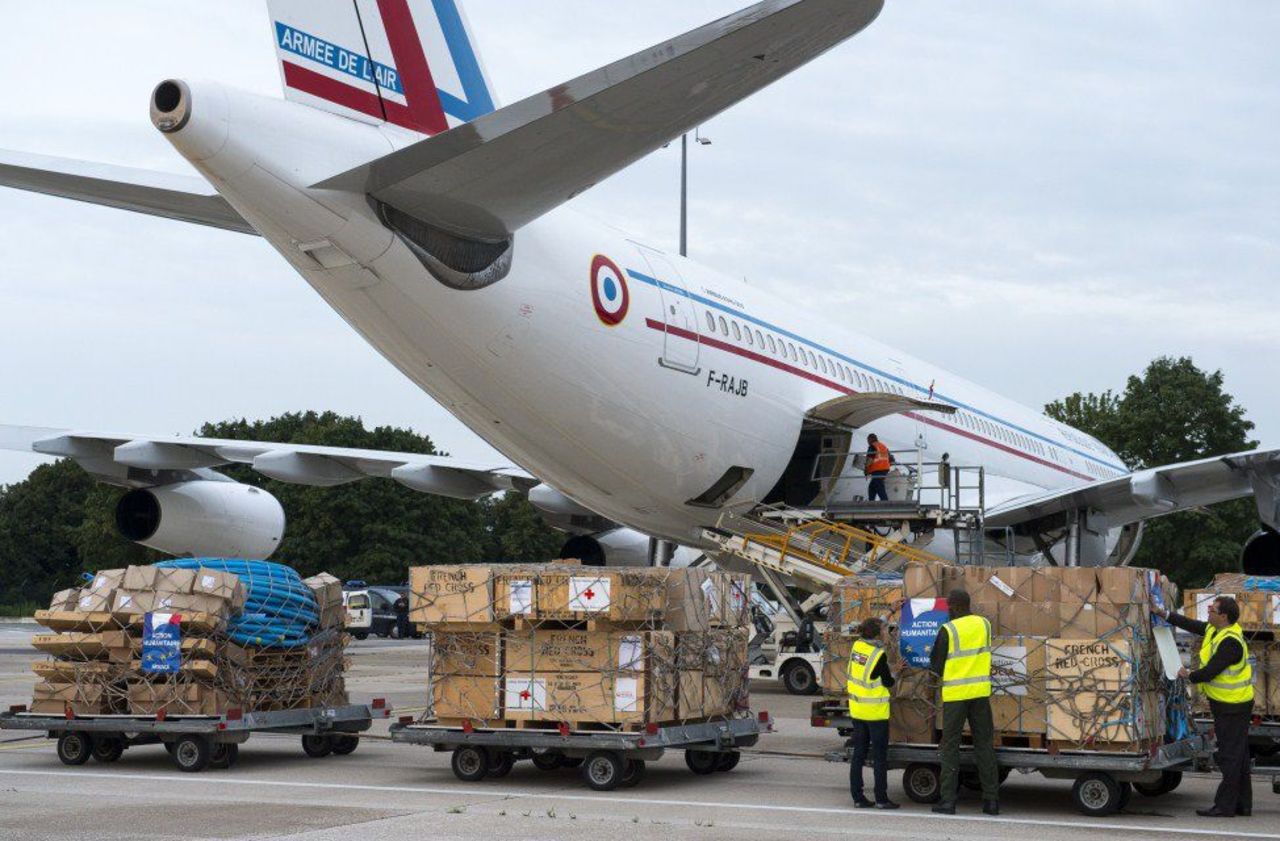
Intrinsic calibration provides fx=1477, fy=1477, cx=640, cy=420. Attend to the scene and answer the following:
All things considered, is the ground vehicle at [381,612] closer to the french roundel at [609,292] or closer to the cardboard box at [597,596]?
the french roundel at [609,292]

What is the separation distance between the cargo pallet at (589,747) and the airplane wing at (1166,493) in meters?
8.31

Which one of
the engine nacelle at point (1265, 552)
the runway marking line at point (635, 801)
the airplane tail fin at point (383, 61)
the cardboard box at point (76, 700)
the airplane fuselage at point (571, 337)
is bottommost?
the runway marking line at point (635, 801)

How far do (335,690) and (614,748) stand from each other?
381 centimetres

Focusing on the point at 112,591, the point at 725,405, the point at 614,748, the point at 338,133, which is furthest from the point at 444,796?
the point at 725,405

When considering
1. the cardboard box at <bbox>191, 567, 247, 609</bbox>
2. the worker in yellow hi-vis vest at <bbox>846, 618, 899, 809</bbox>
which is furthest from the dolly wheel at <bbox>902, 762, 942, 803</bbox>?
the cardboard box at <bbox>191, 567, 247, 609</bbox>

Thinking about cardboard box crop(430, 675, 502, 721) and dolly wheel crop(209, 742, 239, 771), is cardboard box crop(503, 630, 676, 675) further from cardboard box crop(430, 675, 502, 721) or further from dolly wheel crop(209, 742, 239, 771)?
dolly wheel crop(209, 742, 239, 771)

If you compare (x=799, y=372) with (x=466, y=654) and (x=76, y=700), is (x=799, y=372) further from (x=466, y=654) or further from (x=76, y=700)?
(x=76, y=700)

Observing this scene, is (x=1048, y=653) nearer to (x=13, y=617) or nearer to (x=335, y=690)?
(x=335, y=690)

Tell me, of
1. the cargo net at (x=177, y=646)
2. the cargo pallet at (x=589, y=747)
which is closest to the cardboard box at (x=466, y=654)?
the cargo pallet at (x=589, y=747)

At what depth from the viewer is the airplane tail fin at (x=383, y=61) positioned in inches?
463

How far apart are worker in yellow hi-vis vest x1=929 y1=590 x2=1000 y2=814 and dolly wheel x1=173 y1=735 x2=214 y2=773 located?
5834mm

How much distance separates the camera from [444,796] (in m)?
10.5

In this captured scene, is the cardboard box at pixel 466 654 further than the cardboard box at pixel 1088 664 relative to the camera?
Yes

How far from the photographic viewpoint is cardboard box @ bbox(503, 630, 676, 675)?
11.2 metres
